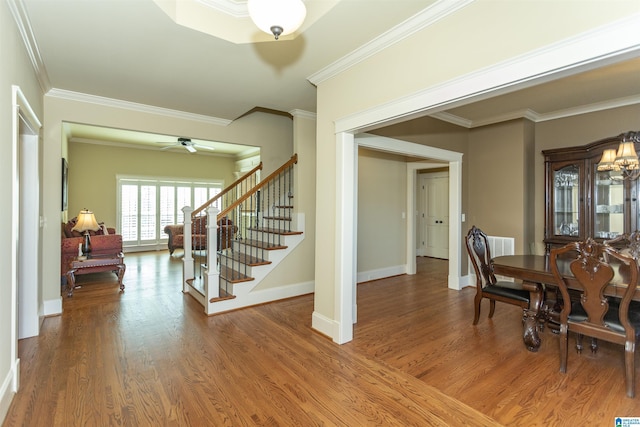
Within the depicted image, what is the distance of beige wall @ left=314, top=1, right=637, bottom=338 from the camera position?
1.61 metres

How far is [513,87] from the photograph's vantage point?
184 centimetres

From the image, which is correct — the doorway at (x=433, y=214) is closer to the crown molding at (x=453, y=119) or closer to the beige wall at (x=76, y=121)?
the crown molding at (x=453, y=119)

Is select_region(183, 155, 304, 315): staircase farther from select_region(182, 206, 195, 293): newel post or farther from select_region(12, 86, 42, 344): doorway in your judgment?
select_region(12, 86, 42, 344): doorway

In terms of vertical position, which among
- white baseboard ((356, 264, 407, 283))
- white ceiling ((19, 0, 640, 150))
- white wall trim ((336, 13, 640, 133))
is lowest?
white baseboard ((356, 264, 407, 283))

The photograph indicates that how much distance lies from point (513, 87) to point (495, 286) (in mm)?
2226

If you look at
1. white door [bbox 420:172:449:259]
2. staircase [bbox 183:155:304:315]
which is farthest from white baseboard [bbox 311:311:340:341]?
white door [bbox 420:172:449:259]

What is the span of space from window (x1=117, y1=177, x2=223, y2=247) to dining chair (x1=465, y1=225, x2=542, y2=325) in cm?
705

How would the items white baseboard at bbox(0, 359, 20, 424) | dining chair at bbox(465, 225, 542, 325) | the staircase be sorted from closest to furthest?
white baseboard at bbox(0, 359, 20, 424) → dining chair at bbox(465, 225, 542, 325) → the staircase

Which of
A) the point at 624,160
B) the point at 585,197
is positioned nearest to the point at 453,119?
the point at 585,197

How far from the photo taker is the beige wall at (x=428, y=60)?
1614 mm

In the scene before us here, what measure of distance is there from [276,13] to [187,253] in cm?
378

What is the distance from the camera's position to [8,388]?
202 centimetres

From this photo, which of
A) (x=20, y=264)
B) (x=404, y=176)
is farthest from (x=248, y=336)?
(x=404, y=176)

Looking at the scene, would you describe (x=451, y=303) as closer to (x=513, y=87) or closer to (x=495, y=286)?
(x=495, y=286)
